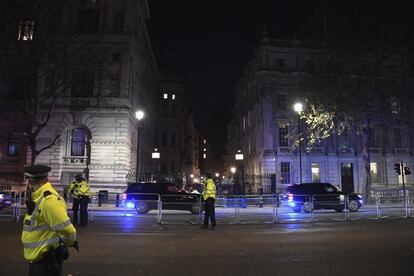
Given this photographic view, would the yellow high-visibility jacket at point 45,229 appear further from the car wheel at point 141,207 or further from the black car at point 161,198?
the car wheel at point 141,207

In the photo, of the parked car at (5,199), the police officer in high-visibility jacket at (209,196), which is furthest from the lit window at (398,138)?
the parked car at (5,199)

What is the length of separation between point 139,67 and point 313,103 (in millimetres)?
20809

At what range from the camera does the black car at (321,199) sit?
74.8 feet

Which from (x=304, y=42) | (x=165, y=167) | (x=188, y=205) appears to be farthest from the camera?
(x=165, y=167)

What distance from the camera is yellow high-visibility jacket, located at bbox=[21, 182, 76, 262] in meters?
4.15

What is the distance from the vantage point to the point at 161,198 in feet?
72.1

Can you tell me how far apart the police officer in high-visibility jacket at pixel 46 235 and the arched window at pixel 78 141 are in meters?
34.2

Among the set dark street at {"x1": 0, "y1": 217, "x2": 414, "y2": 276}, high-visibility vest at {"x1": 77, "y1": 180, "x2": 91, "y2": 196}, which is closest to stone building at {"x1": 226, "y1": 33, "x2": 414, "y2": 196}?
dark street at {"x1": 0, "y1": 217, "x2": 414, "y2": 276}

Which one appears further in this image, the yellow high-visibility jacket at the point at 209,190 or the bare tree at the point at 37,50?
the bare tree at the point at 37,50

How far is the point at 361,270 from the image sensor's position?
7.91 meters

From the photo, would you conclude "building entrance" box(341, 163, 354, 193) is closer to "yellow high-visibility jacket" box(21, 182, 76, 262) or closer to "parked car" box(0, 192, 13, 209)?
"parked car" box(0, 192, 13, 209)

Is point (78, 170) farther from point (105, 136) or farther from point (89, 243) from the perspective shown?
point (89, 243)

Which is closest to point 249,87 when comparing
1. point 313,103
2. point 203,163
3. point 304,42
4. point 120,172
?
point 304,42

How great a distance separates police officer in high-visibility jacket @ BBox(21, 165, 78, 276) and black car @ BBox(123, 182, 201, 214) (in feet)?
53.8
